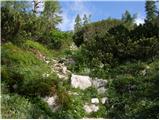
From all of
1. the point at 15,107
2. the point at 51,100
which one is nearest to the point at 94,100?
the point at 51,100

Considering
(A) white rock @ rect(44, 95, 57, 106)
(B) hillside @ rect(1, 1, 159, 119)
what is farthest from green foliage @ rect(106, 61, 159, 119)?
(A) white rock @ rect(44, 95, 57, 106)

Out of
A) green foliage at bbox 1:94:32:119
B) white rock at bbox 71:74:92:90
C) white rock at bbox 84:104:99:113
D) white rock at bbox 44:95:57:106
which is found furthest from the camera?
white rock at bbox 71:74:92:90

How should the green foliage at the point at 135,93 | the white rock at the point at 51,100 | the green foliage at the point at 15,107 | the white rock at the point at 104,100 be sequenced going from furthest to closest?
the white rock at the point at 104,100, the white rock at the point at 51,100, the green foliage at the point at 135,93, the green foliage at the point at 15,107

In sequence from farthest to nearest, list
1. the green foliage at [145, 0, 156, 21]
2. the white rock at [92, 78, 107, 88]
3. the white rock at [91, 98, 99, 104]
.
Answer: the green foliage at [145, 0, 156, 21], the white rock at [92, 78, 107, 88], the white rock at [91, 98, 99, 104]

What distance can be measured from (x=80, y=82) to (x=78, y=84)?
152 mm

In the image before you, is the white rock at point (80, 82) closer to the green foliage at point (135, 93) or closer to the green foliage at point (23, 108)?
the green foliage at point (135, 93)

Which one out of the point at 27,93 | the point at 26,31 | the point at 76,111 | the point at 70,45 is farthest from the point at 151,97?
the point at 70,45

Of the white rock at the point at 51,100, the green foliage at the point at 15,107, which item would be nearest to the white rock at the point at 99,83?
the white rock at the point at 51,100

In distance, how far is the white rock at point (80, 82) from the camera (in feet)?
62.2

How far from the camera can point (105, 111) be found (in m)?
17.3

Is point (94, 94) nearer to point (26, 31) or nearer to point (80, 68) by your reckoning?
point (80, 68)

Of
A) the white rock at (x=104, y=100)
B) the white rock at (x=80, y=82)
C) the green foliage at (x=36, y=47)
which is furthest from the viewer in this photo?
the green foliage at (x=36, y=47)

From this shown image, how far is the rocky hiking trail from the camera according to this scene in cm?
1696

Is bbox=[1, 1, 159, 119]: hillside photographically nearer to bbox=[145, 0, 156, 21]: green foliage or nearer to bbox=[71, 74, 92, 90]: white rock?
bbox=[71, 74, 92, 90]: white rock
